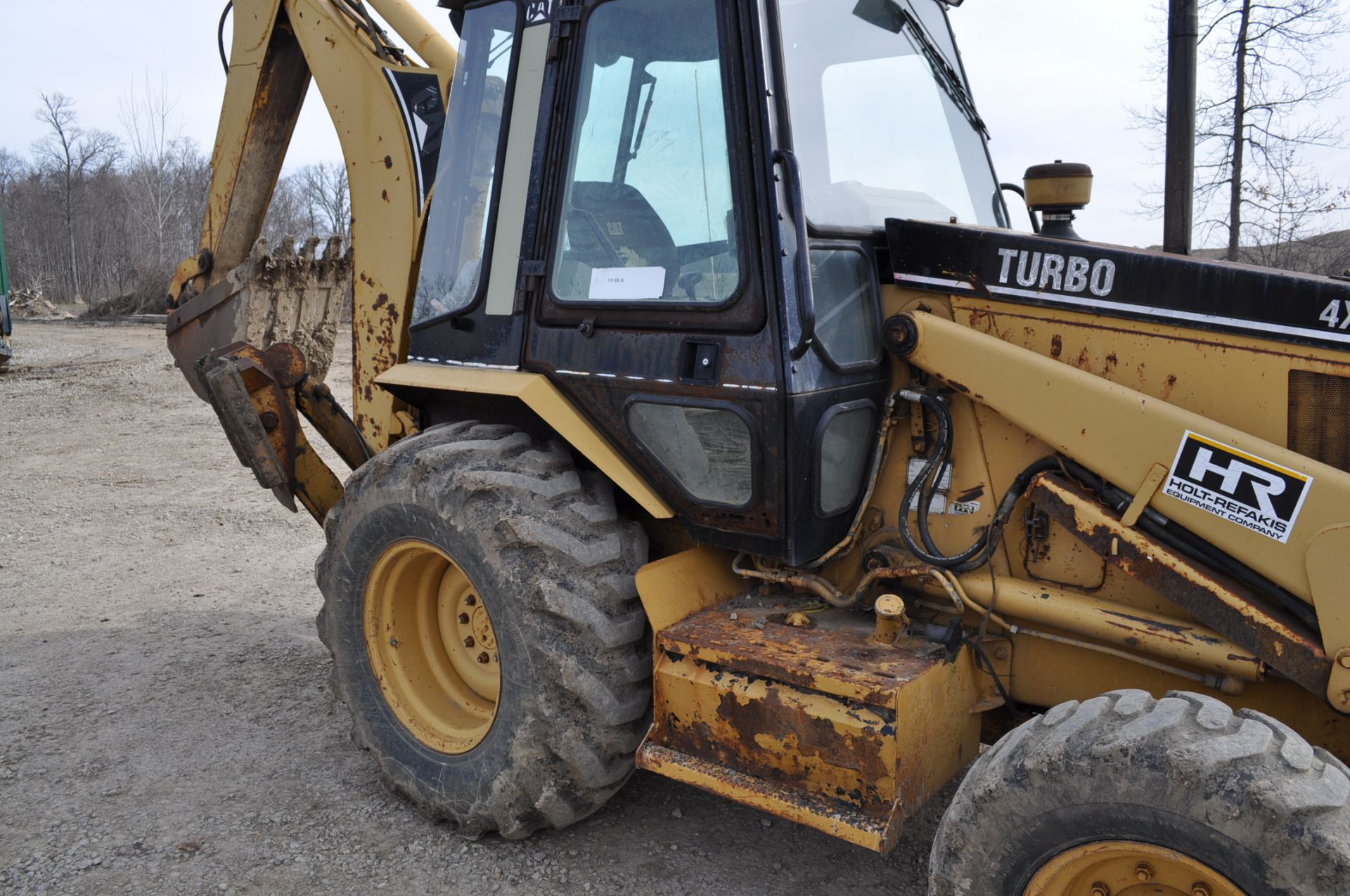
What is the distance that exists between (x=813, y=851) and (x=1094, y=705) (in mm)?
1227

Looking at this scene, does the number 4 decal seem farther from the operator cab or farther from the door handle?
the door handle

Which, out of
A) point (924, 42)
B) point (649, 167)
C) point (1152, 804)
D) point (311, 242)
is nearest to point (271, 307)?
point (311, 242)

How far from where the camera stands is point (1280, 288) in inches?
98.1

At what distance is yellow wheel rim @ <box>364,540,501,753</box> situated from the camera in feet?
11.3

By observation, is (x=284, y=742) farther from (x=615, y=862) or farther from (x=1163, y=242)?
(x=1163, y=242)

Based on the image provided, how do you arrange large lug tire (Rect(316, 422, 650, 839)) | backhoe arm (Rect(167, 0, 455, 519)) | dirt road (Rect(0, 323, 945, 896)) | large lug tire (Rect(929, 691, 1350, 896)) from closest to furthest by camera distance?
large lug tire (Rect(929, 691, 1350, 896))
large lug tire (Rect(316, 422, 650, 839))
dirt road (Rect(0, 323, 945, 896))
backhoe arm (Rect(167, 0, 455, 519))

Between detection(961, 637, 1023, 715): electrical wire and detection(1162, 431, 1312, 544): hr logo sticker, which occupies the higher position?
A: detection(1162, 431, 1312, 544): hr logo sticker

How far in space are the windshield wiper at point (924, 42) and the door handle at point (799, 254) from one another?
0.89 meters

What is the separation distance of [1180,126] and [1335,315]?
2.09 feet

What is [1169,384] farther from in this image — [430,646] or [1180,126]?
[430,646]

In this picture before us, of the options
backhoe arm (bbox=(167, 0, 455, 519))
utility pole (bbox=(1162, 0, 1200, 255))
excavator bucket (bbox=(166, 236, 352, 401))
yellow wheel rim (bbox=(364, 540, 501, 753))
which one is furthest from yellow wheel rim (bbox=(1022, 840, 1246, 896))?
excavator bucket (bbox=(166, 236, 352, 401))

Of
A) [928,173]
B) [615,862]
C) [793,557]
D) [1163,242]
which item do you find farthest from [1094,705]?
[928,173]

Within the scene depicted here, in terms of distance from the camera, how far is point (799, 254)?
2.67m

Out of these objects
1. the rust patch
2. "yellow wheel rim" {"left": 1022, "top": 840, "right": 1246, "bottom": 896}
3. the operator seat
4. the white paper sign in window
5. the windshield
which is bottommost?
"yellow wheel rim" {"left": 1022, "top": 840, "right": 1246, "bottom": 896}
